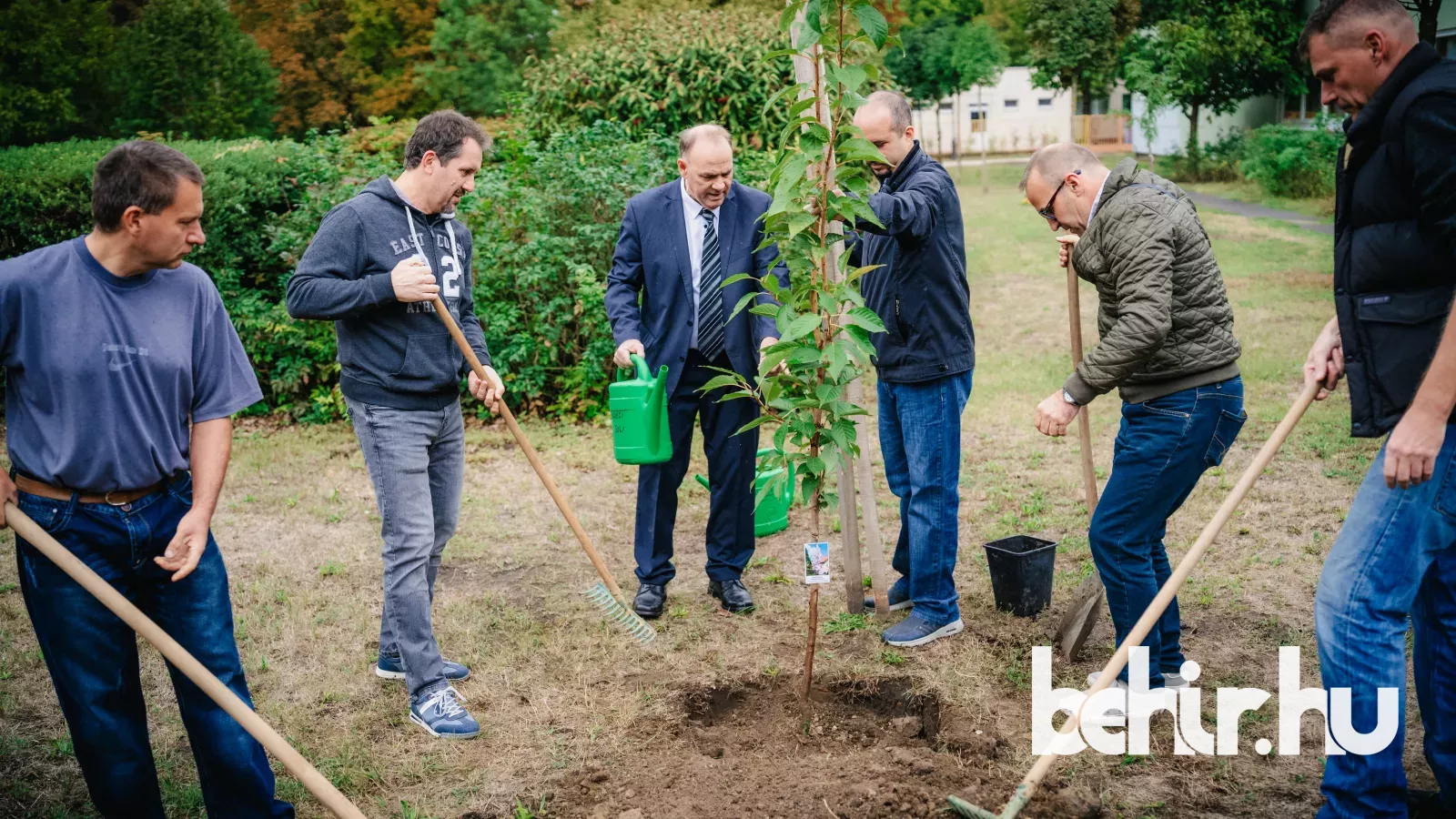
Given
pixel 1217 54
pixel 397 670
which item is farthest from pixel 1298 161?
pixel 397 670

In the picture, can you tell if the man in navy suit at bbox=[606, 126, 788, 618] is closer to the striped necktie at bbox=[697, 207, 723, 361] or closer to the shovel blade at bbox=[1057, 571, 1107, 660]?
the striped necktie at bbox=[697, 207, 723, 361]

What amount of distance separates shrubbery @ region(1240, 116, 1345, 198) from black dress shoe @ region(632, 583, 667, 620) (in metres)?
17.8

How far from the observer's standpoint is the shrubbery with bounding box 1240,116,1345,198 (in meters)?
19.4

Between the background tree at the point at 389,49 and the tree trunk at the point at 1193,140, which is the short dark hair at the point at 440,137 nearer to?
the background tree at the point at 389,49

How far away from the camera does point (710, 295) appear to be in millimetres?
4738

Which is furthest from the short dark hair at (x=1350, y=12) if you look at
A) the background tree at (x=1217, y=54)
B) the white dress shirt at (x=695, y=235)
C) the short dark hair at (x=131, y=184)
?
the background tree at (x=1217, y=54)

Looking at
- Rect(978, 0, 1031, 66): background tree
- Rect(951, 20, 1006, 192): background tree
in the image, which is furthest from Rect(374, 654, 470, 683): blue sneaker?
Rect(978, 0, 1031, 66): background tree

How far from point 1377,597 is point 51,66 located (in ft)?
52.8

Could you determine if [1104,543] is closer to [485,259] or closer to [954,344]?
[954,344]

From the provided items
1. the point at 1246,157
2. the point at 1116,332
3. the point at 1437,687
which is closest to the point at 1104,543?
the point at 1116,332

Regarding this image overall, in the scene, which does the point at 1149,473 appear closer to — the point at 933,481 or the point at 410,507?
the point at 933,481

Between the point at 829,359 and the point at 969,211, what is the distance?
18202 millimetres

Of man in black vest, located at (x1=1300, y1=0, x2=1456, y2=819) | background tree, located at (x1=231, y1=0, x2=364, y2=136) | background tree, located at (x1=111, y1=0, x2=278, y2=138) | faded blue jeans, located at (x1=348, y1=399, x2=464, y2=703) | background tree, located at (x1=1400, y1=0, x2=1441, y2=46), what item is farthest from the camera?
background tree, located at (x1=231, y1=0, x2=364, y2=136)

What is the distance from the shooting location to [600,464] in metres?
7.36
